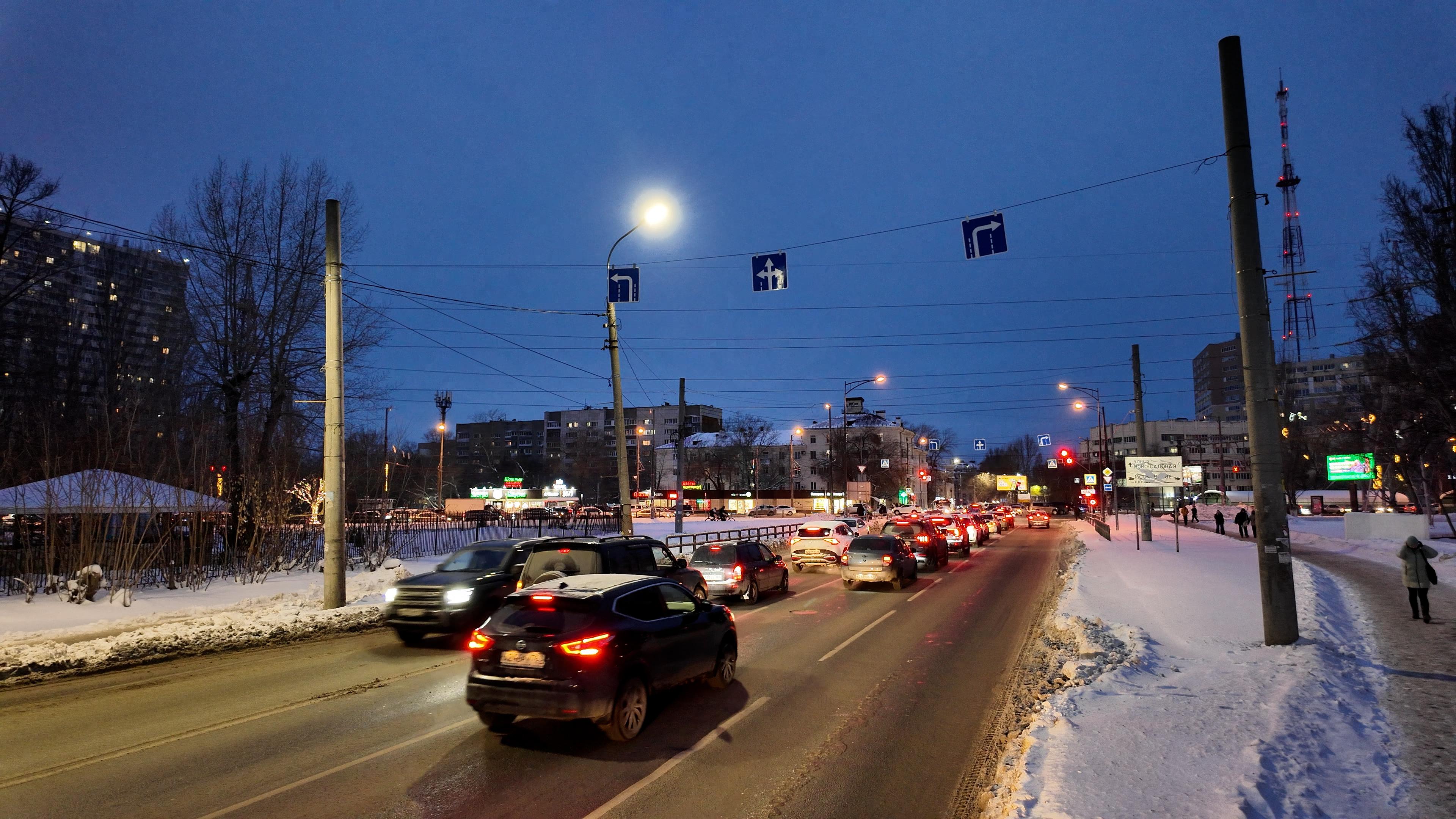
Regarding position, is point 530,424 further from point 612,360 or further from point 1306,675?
point 1306,675

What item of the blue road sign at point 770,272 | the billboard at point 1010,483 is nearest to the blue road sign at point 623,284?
the blue road sign at point 770,272

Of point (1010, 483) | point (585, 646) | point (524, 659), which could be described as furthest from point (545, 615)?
point (1010, 483)

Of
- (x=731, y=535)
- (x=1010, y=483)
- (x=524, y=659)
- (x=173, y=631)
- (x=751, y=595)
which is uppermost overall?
(x=524, y=659)

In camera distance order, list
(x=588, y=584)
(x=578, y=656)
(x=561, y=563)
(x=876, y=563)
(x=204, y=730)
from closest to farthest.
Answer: (x=578, y=656), (x=204, y=730), (x=588, y=584), (x=561, y=563), (x=876, y=563)

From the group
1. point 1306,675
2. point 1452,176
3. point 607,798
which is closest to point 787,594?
point 1306,675

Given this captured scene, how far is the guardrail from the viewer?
36.0 m

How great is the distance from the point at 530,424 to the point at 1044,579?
521ft

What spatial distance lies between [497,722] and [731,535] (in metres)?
36.9

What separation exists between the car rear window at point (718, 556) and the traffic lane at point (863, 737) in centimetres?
503

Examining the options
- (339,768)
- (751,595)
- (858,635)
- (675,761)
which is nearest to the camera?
(339,768)

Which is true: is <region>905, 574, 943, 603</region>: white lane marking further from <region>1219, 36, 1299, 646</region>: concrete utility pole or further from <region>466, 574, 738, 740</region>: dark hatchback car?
A: <region>466, 574, 738, 740</region>: dark hatchback car

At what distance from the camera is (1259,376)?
10789mm

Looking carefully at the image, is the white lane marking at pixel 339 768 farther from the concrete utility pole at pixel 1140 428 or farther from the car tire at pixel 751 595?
the concrete utility pole at pixel 1140 428

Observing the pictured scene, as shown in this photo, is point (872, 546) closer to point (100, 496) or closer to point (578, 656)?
point (578, 656)
